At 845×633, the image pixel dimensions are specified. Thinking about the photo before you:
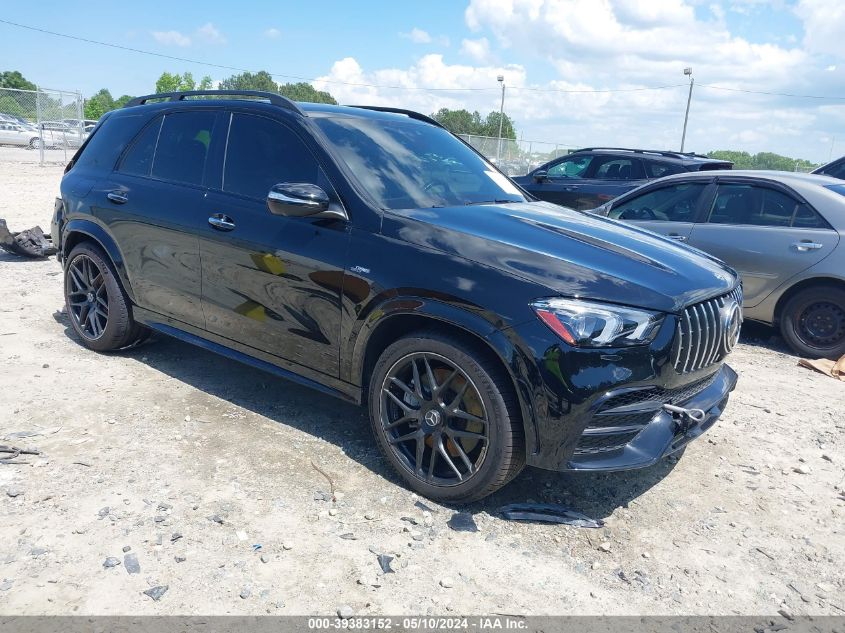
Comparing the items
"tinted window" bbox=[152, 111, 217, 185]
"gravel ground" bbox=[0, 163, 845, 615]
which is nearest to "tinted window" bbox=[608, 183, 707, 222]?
"gravel ground" bbox=[0, 163, 845, 615]

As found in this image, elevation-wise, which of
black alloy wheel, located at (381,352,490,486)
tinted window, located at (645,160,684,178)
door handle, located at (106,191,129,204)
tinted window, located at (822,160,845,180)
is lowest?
black alloy wheel, located at (381,352,490,486)

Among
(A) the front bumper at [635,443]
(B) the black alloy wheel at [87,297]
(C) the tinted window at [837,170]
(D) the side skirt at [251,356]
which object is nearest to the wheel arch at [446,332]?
(D) the side skirt at [251,356]

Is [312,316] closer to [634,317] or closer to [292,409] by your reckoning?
[292,409]

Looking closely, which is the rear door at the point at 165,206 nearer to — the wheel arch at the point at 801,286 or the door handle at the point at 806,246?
the door handle at the point at 806,246

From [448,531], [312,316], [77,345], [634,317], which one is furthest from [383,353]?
[77,345]

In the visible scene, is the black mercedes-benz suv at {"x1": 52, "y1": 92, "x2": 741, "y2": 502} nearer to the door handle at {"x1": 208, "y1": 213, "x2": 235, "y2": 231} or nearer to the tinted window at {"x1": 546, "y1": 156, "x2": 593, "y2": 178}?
the door handle at {"x1": 208, "y1": 213, "x2": 235, "y2": 231}

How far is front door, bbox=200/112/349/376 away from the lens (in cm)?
364

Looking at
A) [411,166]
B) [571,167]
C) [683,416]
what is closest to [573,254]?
[683,416]

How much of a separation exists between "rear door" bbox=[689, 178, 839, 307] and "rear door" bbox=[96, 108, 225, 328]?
4.70 meters

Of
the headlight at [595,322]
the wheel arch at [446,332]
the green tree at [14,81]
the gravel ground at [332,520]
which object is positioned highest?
the green tree at [14,81]

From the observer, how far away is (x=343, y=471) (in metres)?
3.68

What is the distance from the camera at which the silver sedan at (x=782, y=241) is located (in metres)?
5.93

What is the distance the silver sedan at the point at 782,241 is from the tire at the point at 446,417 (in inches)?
131

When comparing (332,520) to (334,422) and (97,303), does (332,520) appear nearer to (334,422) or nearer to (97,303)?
(334,422)
